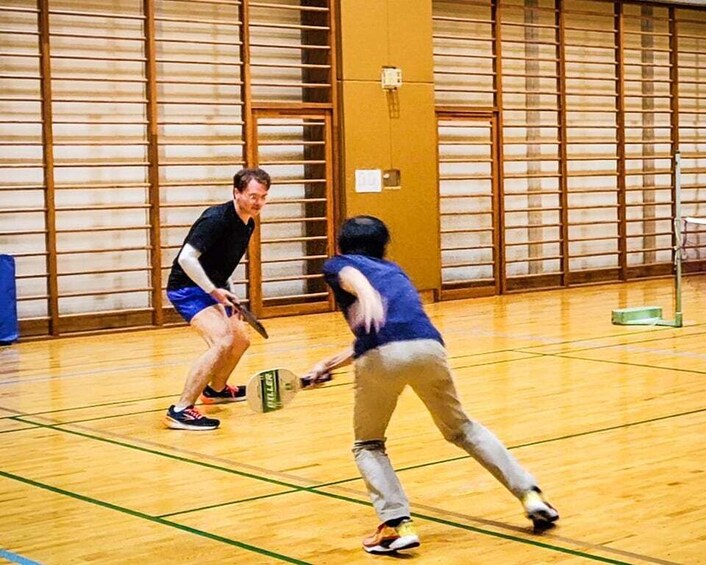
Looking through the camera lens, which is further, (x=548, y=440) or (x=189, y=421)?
(x=189, y=421)

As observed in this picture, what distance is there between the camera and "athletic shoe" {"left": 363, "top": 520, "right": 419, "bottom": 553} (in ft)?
13.7

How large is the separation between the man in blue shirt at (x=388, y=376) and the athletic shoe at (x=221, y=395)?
10.8 feet

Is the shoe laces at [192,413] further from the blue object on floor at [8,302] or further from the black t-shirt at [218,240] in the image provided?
the blue object on floor at [8,302]

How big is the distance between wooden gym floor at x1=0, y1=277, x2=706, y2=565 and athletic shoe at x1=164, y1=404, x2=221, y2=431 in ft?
0.26

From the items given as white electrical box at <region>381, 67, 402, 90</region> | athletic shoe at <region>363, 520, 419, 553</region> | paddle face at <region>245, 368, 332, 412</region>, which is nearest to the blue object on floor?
white electrical box at <region>381, 67, 402, 90</region>

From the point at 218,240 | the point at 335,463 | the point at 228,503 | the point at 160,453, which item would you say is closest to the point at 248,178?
the point at 218,240

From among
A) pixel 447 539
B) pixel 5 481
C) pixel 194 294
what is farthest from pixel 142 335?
pixel 447 539

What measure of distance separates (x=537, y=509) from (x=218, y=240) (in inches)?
123

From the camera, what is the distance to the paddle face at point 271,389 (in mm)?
4836

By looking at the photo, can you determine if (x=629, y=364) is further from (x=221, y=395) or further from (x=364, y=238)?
(x=364, y=238)

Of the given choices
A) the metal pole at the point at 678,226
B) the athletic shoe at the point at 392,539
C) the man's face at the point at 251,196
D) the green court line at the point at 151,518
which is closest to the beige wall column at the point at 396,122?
the metal pole at the point at 678,226

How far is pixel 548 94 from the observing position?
49.6ft

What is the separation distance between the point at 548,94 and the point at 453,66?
1.44 meters

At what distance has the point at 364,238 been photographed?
432cm
